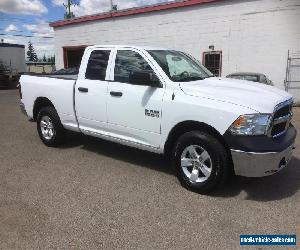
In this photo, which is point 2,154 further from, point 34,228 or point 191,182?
point 191,182

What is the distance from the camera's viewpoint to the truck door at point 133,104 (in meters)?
4.99

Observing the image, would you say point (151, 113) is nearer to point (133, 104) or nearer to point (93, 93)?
point (133, 104)

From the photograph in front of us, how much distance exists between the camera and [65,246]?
3412 millimetres

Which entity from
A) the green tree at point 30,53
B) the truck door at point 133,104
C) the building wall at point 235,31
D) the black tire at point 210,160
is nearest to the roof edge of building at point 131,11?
the building wall at point 235,31

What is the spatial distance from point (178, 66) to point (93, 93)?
148 centimetres

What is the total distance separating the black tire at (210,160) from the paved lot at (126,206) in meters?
0.14

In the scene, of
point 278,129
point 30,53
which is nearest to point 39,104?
point 278,129

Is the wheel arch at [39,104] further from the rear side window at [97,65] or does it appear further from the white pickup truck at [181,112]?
the rear side window at [97,65]

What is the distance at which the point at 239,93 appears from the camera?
4.51 m

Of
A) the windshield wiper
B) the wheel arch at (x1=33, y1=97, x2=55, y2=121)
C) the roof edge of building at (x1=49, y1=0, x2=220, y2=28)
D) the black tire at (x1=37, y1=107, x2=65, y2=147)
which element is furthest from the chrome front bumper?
the roof edge of building at (x1=49, y1=0, x2=220, y2=28)

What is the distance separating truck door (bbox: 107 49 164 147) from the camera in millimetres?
4992

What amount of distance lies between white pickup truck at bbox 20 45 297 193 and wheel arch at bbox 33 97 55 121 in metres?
0.37

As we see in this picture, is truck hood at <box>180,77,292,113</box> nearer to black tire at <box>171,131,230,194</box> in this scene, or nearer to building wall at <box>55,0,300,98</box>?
black tire at <box>171,131,230,194</box>

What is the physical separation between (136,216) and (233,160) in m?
1.37
